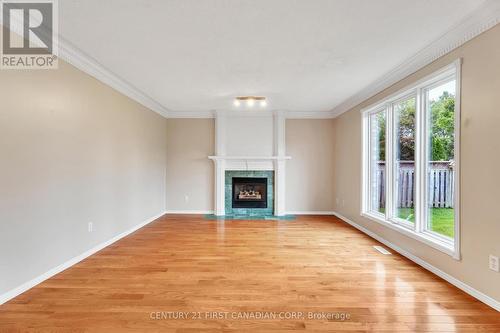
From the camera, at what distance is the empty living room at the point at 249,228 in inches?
77.2

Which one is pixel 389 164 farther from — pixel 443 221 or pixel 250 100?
pixel 250 100

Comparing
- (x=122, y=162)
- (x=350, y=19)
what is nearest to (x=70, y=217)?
(x=122, y=162)

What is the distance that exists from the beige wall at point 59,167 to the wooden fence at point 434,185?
4094mm

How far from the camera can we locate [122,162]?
385 cm

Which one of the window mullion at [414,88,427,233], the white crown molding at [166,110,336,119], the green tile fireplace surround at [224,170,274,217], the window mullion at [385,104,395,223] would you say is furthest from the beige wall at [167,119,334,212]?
the window mullion at [414,88,427,233]

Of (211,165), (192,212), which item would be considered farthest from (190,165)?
(192,212)

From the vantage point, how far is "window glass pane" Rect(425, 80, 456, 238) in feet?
8.39

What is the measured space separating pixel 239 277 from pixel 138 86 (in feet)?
10.8

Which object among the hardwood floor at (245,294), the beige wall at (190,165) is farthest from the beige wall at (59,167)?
the beige wall at (190,165)

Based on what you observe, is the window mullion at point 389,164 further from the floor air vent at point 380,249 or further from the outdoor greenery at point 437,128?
the floor air vent at point 380,249

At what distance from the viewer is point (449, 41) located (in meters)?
2.38

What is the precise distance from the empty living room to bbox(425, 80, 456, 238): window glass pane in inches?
0.7

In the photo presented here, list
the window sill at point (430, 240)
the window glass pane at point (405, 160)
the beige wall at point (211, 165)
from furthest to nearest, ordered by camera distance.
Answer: the beige wall at point (211, 165)
the window glass pane at point (405, 160)
the window sill at point (430, 240)

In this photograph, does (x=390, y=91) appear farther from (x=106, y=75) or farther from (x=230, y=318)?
(x=106, y=75)
